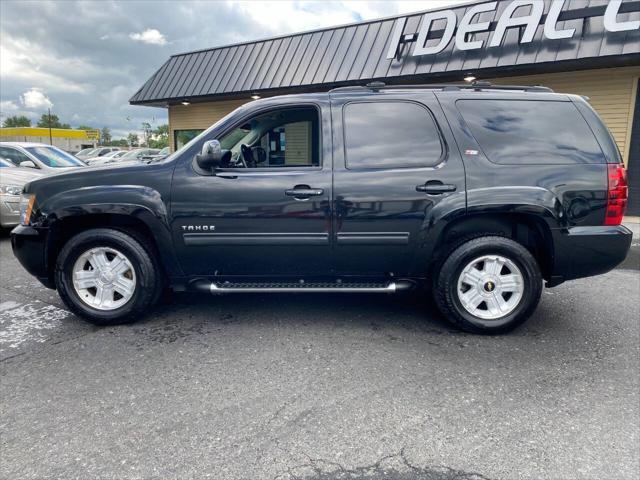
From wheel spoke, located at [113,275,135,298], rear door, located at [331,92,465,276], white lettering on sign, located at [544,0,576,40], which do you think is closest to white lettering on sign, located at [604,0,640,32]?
white lettering on sign, located at [544,0,576,40]

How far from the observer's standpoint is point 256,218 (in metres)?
3.58

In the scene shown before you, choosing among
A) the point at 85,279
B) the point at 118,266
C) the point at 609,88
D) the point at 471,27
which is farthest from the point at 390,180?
the point at 609,88

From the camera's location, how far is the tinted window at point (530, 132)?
3.55 meters

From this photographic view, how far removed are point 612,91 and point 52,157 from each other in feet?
38.3

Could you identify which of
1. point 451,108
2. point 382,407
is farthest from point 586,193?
point 382,407

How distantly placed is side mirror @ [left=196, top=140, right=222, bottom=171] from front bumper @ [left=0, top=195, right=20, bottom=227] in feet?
18.2

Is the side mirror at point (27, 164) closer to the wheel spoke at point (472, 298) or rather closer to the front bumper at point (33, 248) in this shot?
the front bumper at point (33, 248)

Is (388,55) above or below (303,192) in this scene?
above

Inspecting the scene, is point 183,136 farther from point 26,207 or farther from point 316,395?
point 316,395

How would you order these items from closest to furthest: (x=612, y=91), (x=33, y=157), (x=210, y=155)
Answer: (x=210, y=155), (x=33, y=157), (x=612, y=91)

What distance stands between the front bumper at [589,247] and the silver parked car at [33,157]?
8.16 m

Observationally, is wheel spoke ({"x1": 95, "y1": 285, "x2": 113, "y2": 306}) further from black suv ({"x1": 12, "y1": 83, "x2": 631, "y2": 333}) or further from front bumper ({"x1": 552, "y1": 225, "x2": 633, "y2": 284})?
front bumper ({"x1": 552, "y1": 225, "x2": 633, "y2": 284})

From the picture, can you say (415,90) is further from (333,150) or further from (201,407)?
(201,407)

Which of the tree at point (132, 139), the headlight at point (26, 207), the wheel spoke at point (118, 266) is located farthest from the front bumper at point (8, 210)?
the tree at point (132, 139)
